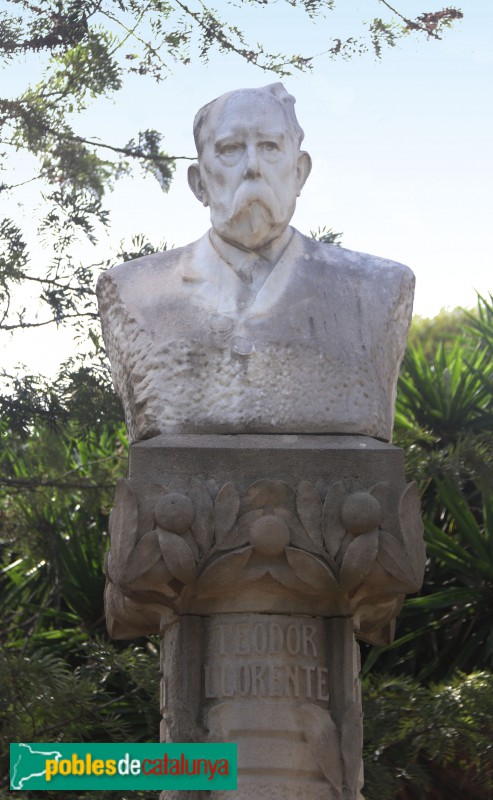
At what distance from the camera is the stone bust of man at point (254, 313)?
4453 millimetres

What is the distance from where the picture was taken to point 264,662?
4145mm

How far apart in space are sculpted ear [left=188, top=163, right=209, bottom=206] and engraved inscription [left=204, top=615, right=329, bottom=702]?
1.38 m

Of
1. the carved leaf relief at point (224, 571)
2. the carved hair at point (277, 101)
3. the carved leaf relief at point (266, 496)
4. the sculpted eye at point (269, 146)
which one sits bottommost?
the carved leaf relief at point (224, 571)

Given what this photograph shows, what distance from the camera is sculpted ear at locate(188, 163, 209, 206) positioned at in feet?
15.9

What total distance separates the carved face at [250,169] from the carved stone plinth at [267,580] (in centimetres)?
75

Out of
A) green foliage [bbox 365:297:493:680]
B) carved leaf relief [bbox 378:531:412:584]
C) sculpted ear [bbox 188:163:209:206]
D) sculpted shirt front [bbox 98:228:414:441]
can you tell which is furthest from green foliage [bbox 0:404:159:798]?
carved leaf relief [bbox 378:531:412:584]

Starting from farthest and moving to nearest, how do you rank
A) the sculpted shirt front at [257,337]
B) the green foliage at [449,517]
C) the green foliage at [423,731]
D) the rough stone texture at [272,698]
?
the green foliage at [449,517], the green foliage at [423,731], the sculpted shirt front at [257,337], the rough stone texture at [272,698]

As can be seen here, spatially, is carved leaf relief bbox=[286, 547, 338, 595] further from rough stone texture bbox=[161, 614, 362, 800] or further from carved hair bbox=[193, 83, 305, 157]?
carved hair bbox=[193, 83, 305, 157]

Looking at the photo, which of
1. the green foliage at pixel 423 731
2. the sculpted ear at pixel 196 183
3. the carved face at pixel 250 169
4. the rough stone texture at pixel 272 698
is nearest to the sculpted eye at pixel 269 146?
the carved face at pixel 250 169

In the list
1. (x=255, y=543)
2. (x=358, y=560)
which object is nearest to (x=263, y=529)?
(x=255, y=543)

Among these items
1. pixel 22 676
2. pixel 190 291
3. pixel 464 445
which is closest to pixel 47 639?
pixel 22 676

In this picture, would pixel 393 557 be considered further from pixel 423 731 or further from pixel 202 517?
pixel 423 731

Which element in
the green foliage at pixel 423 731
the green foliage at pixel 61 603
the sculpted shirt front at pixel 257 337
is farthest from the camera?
the green foliage at pixel 423 731

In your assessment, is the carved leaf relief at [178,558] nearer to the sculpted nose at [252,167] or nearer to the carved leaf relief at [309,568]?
the carved leaf relief at [309,568]
